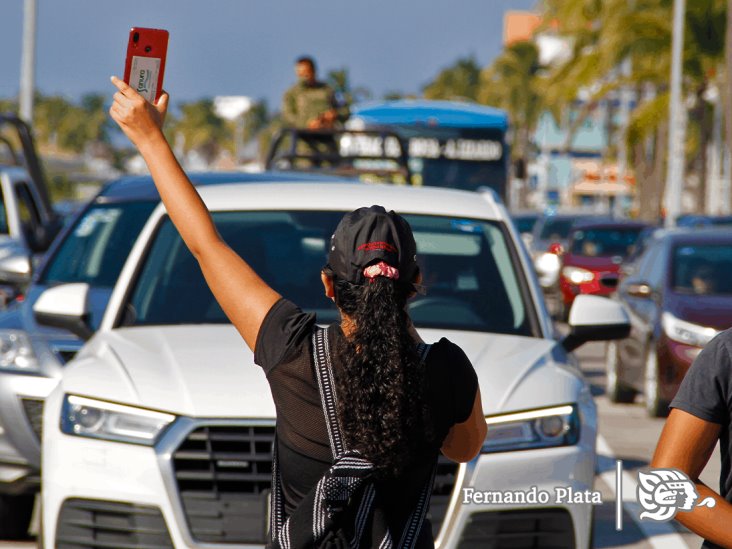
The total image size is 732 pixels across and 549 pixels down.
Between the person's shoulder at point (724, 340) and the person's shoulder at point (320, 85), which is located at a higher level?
the person's shoulder at point (320, 85)

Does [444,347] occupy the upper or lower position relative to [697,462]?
upper

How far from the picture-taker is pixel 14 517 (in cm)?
802

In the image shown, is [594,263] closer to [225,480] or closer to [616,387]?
[616,387]

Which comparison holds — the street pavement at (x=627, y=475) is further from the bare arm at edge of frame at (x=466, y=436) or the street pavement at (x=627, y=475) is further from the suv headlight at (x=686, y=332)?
the bare arm at edge of frame at (x=466, y=436)

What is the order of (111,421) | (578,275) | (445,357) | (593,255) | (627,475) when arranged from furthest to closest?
(593,255), (578,275), (627,475), (111,421), (445,357)

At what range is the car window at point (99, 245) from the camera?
1031 centimetres

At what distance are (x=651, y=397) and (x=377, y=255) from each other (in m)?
11.0

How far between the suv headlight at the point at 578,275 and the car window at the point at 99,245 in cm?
1489

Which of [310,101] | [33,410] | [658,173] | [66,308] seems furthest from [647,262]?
[658,173]

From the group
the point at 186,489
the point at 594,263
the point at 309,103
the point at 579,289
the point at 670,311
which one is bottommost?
the point at 579,289

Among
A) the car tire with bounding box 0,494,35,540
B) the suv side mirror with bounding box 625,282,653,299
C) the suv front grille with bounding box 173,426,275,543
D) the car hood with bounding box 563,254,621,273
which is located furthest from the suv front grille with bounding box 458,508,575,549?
the car hood with bounding box 563,254,621,273

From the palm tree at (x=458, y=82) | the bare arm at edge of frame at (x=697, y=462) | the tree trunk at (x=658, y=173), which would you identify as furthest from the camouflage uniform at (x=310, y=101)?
the palm tree at (x=458, y=82)

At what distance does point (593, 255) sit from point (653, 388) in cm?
1306

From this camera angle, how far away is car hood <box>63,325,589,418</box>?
5.58 m
